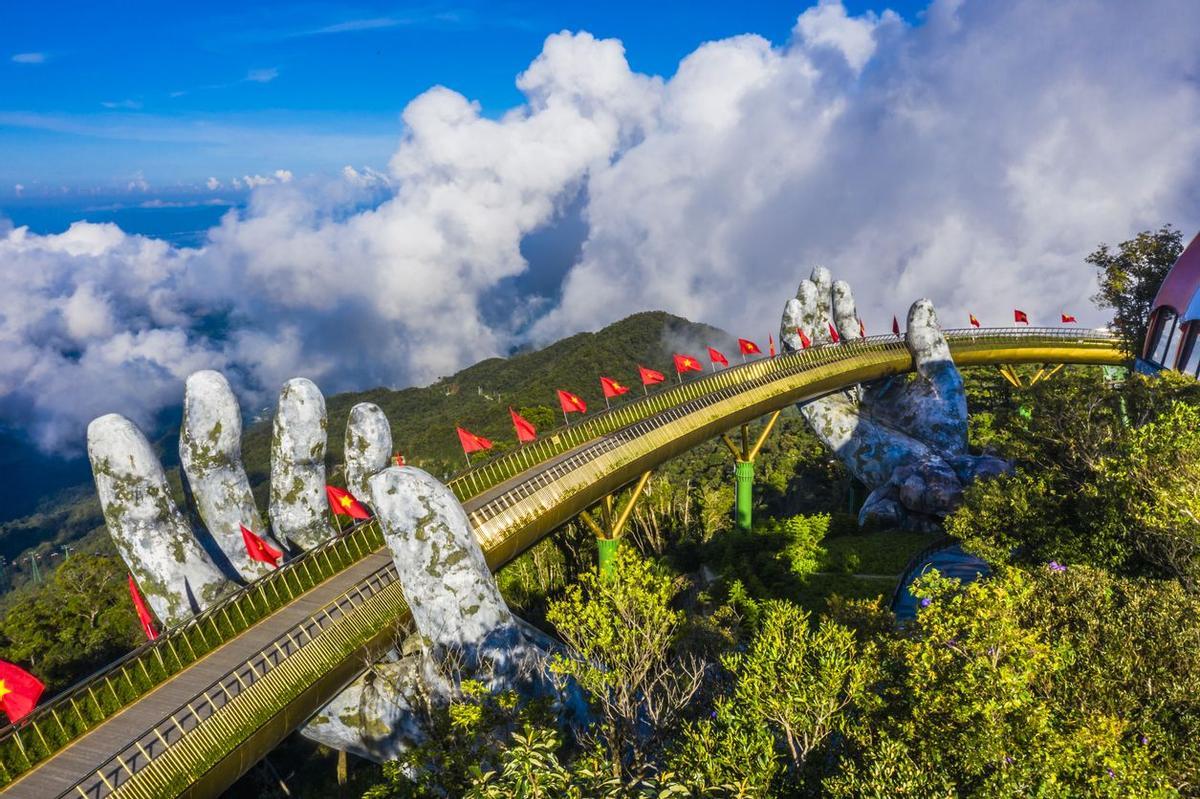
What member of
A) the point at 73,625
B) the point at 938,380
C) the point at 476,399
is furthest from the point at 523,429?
the point at 476,399

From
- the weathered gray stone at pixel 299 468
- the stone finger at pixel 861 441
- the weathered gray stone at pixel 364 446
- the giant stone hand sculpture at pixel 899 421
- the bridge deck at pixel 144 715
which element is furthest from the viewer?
the stone finger at pixel 861 441

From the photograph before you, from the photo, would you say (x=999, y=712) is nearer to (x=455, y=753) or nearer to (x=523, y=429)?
(x=455, y=753)

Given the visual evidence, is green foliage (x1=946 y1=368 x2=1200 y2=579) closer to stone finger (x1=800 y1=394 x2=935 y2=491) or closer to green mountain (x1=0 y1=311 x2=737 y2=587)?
stone finger (x1=800 y1=394 x2=935 y2=491)

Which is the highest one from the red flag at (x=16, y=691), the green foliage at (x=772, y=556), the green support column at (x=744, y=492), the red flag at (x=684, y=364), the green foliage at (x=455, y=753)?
the red flag at (x=684, y=364)

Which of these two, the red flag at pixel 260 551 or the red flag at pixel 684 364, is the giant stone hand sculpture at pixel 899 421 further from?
the red flag at pixel 260 551

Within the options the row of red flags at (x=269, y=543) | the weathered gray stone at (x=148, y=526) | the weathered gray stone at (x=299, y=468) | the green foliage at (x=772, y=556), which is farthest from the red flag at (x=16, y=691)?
the green foliage at (x=772, y=556)

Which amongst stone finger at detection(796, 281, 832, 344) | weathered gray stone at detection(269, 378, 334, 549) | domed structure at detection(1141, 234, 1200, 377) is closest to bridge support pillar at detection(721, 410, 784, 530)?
stone finger at detection(796, 281, 832, 344)

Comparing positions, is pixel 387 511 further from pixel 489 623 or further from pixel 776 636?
pixel 776 636

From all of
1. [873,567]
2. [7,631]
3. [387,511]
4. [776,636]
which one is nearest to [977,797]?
[776,636]
